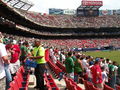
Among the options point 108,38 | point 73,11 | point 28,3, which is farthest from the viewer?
point 73,11

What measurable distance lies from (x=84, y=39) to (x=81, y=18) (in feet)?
24.7

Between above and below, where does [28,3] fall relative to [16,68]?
above

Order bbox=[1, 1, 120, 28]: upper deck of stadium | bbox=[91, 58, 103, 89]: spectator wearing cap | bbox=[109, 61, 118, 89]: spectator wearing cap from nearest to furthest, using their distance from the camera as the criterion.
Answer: bbox=[91, 58, 103, 89]: spectator wearing cap
bbox=[109, 61, 118, 89]: spectator wearing cap
bbox=[1, 1, 120, 28]: upper deck of stadium

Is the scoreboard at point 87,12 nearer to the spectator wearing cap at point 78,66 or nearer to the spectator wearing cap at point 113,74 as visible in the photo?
the spectator wearing cap at point 113,74

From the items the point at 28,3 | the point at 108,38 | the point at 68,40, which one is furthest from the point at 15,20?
the point at 108,38

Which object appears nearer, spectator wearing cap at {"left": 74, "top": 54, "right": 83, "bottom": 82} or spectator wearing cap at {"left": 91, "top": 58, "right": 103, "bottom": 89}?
spectator wearing cap at {"left": 91, "top": 58, "right": 103, "bottom": 89}

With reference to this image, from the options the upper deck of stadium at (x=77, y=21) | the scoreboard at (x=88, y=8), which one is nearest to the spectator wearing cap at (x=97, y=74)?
the upper deck of stadium at (x=77, y=21)

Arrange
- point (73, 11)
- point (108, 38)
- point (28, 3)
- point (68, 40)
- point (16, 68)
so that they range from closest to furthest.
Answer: point (16, 68) → point (28, 3) → point (68, 40) → point (108, 38) → point (73, 11)

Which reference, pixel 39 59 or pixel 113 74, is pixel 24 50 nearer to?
pixel 39 59

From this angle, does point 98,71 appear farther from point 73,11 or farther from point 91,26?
point 73,11

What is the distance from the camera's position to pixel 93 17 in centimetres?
8719

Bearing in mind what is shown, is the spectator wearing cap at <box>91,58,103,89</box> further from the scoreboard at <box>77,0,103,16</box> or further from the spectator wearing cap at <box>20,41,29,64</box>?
the scoreboard at <box>77,0,103,16</box>

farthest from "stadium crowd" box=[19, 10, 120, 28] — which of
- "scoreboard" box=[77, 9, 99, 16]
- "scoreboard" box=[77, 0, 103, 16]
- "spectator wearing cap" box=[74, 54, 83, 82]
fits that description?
"spectator wearing cap" box=[74, 54, 83, 82]

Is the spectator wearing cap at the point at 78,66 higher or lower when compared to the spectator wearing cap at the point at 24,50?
lower
